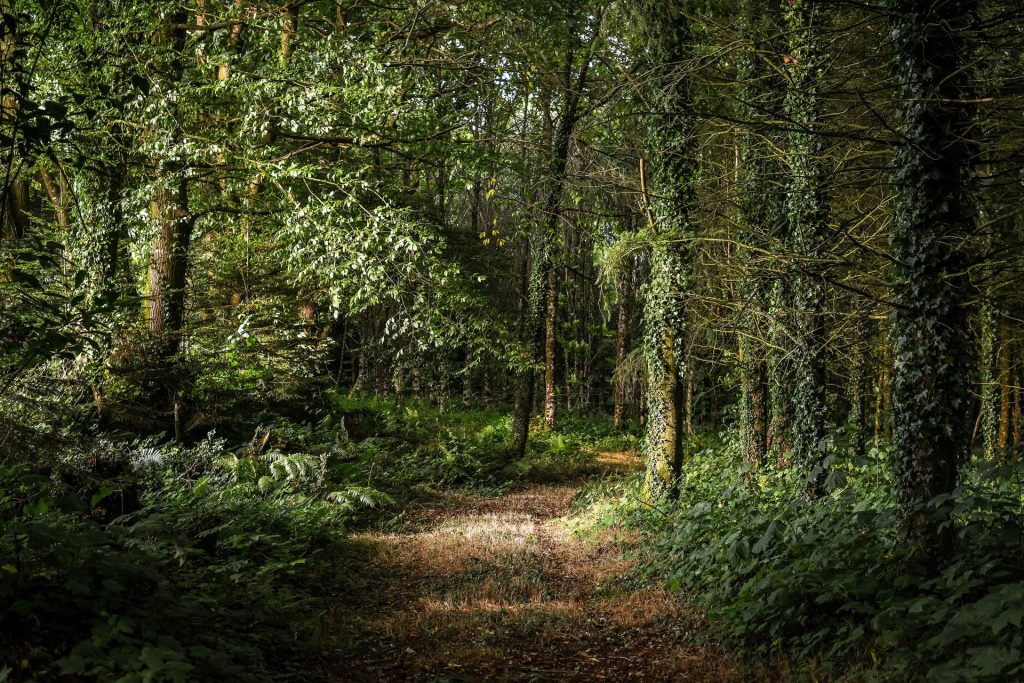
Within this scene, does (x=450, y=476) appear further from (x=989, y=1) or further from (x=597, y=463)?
(x=989, y=1)

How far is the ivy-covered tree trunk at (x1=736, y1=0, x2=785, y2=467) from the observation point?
26.8 feet

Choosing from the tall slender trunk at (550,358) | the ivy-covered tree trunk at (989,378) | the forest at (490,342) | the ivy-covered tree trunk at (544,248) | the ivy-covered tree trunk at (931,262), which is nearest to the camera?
the forest at (490,342)

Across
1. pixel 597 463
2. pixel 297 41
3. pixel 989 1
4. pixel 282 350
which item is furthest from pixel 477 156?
pixel 597 463

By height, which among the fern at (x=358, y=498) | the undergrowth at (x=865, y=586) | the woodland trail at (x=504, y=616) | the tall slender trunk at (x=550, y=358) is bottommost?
the woodland trail at (x=504, y=616)

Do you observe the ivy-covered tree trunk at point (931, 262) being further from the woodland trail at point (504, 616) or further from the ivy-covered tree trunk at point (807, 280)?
the ivy-covered tree trunk at point (807, 280)

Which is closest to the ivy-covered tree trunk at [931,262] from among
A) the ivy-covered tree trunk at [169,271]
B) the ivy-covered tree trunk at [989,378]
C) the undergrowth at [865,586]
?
the undergrowth at [865,586]

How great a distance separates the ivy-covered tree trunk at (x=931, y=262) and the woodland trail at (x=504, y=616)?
7.59 ft

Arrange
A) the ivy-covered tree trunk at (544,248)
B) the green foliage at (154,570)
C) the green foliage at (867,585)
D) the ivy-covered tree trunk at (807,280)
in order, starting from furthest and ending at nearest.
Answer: the ivy-covered tree trunk at (544,248), the ivy-covered tree trunk at (807,280), the green foliage at (867,585), the green foliage at (154,570)

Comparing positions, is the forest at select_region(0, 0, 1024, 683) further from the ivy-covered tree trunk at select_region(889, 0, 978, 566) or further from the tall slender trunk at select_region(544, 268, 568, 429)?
the tall slender trunk at select_region(544, 268, 568, 429)

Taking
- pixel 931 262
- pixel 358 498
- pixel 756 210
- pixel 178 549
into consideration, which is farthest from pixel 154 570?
pixel 756 210

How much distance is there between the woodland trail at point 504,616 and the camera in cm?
562

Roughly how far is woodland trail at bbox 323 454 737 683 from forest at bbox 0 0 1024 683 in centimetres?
5

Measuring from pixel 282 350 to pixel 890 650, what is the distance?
456 inches

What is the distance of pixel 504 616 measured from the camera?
697cm
